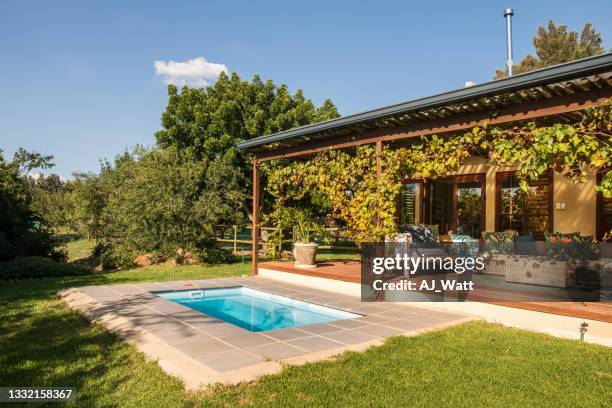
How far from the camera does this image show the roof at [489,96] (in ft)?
15.2

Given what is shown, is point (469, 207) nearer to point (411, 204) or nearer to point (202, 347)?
point (411, 204)

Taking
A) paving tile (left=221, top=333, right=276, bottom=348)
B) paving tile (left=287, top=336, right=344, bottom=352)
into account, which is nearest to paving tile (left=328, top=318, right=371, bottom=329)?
paving tile (left=287, top=336, right=344, bottom=352)

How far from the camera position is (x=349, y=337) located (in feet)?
16.8

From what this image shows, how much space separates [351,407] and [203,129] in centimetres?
1460

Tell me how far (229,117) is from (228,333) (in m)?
12.5

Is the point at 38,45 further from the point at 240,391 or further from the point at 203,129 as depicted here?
the point at 240,391

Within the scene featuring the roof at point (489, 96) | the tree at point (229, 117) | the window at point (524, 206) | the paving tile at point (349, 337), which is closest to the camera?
the roof at point (489, 96)

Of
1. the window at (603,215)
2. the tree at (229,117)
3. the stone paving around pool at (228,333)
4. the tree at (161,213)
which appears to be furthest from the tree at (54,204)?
the window at (603,215)

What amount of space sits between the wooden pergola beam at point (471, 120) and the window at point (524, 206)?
187 inches

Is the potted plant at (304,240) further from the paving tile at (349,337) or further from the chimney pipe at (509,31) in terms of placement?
the chimney pipe at (509,31)

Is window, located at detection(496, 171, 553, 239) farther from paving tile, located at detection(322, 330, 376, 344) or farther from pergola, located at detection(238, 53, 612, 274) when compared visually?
paving tile, located at detection(322, 330, 376, 344)

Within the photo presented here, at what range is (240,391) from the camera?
136 inches

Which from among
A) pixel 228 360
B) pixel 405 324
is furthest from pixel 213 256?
pixel 228 360

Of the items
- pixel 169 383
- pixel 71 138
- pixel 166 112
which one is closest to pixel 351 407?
pixel 169 383
